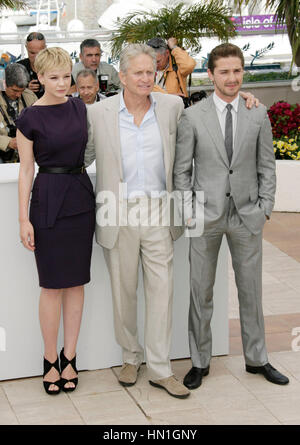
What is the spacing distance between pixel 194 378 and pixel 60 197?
1.28m

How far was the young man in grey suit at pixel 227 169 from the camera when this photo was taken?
4113 mm

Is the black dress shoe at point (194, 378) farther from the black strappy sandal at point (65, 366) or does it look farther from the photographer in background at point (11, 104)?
the photographer in background at point (11, 104)

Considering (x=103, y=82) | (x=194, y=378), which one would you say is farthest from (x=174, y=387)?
(x=103, y=82)

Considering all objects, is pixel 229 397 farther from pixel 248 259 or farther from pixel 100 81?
pixel 100 81

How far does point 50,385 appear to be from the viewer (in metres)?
4.36

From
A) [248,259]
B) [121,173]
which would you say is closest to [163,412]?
[248,259]

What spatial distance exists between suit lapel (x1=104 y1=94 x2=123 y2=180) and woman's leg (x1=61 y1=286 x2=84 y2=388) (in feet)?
2.38

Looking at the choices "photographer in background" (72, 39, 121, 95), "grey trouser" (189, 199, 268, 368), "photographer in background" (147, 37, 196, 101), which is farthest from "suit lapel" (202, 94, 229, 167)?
"photographer in background" (147, 37, 196, 101)

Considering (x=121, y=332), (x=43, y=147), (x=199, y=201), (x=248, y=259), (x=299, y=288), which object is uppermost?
(x=43, y=147)

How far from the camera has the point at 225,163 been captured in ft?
13.5

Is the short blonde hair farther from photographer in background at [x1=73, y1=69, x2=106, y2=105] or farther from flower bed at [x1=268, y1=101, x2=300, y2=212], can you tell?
flower bed at [x1=268, y1=101, x2=300, y2=212]

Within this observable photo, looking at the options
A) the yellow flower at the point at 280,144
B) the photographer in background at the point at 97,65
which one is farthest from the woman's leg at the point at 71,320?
the yellow flower at the point at 280,144

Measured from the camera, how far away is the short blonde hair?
3.97m

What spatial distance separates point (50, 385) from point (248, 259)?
4.21 feet
